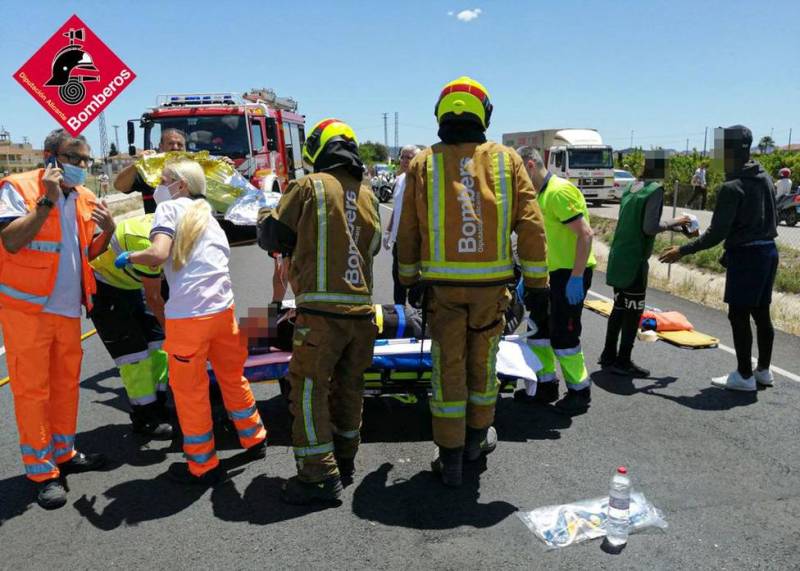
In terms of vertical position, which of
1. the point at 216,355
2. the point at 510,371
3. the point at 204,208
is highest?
the point at 204,208

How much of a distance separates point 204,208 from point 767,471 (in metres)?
3.68

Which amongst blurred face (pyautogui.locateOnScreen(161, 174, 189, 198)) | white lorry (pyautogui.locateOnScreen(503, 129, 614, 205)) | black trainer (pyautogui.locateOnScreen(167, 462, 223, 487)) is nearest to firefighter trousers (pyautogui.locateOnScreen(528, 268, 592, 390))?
black trainer (pyautogui.locateOnScreen(167, 462, 223, 487))

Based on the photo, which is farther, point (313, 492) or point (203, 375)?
point (203, 375)

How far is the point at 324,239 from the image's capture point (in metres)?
3.38

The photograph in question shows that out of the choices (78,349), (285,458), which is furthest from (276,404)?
(78,349)

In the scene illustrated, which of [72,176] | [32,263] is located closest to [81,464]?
[32,263]

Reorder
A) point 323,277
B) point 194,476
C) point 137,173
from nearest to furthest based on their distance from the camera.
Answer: point 323,277, point 194,476, point 137,173

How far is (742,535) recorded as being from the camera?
319cm

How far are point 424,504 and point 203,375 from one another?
143cm

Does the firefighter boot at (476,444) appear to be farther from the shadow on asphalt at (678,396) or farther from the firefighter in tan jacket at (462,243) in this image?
the shadow on asphalt at (678,396)

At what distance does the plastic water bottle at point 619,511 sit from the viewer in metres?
3.09

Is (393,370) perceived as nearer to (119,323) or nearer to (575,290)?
(575,290)

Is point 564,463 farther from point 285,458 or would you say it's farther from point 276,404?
point 276,404

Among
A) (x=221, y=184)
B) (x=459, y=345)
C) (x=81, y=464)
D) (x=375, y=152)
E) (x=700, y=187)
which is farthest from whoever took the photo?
(x=375, y=152)
